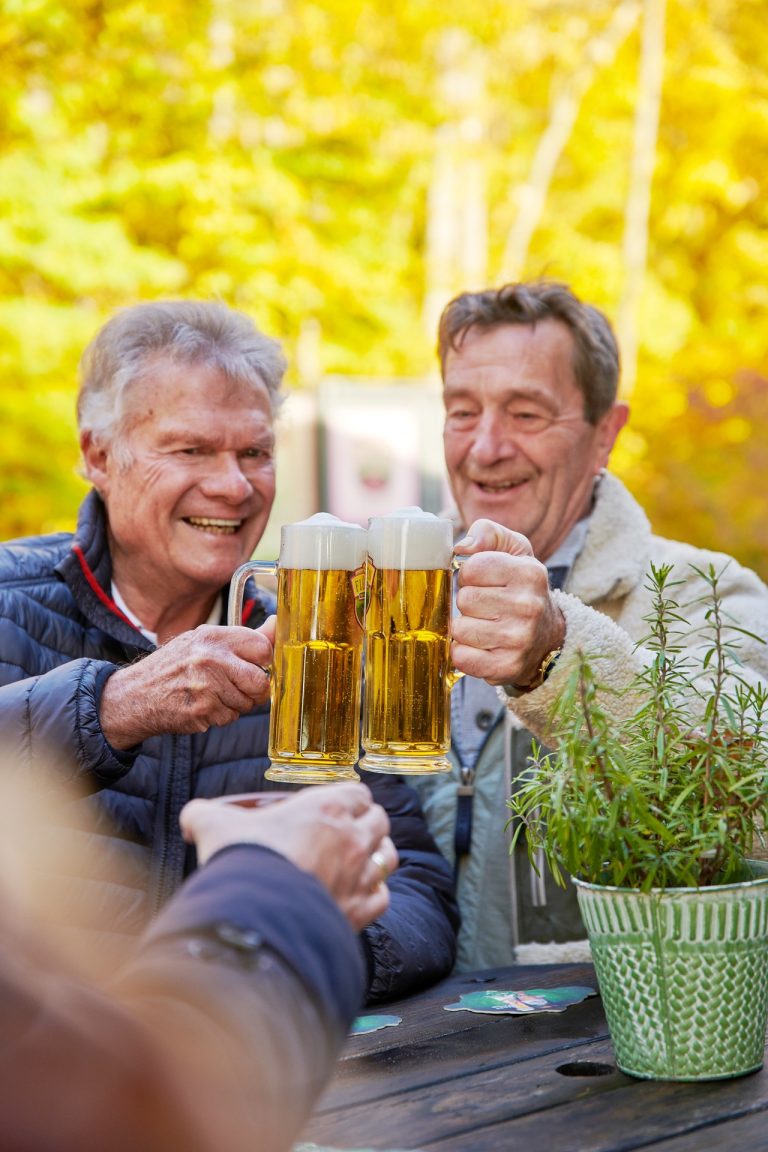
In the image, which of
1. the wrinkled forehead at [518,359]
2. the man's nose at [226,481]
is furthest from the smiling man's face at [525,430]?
the man's nose at [226,481]

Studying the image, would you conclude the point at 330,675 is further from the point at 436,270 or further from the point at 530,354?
the point at 436,270

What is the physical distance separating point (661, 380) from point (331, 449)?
12.5ft

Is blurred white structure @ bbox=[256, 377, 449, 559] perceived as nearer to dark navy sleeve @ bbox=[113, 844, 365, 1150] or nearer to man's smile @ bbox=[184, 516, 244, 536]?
man's smile @ bbox=[184, 516, 244, 536]

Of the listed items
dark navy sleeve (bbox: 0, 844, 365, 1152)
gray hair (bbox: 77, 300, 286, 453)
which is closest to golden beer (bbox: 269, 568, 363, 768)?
dark navy sleeve (bbox: 0, 844, 365, 1152)

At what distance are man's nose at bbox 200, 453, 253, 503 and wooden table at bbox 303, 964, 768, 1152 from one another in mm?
1213

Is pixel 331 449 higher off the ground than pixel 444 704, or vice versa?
pixel 331 449

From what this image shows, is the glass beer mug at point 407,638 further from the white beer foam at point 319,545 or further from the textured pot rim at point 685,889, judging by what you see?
the textured pot rim at point 685,889

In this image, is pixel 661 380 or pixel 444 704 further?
pixel 661 380

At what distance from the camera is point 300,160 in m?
10.5

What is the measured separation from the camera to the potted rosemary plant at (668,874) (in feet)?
4.85

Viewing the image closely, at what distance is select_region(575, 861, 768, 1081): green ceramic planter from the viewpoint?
1477 millimetres

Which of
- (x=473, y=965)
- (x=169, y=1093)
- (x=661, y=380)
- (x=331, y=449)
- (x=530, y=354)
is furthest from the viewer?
(x=661, y=380)

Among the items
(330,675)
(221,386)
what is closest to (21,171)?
(221,386)

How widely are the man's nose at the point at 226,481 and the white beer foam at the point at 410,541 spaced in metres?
0.99
